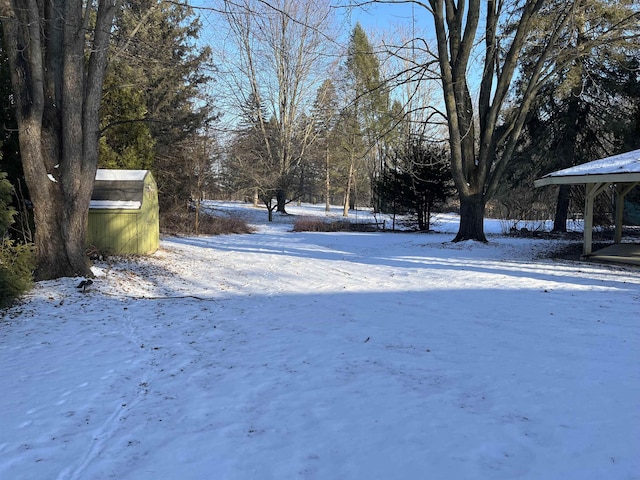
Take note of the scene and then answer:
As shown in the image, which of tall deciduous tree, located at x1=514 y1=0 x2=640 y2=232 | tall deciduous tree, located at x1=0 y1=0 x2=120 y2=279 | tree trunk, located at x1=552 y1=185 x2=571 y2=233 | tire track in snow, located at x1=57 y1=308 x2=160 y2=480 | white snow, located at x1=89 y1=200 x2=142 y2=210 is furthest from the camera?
tree trunk, located at x1=552 y1=185 x2=571 y2=233

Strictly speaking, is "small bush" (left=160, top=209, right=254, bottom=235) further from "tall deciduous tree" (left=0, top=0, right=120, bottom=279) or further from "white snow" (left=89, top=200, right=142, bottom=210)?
"tall deciduous tree" (left=0, top=0, right=120, bottom=279)

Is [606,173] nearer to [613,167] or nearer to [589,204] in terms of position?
[613,167]

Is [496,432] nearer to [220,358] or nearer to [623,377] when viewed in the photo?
[623,377]

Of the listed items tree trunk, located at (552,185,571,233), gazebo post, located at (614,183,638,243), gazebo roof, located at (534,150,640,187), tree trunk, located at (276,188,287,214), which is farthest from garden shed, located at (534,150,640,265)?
tree trunk, located at (276,188,287,214)

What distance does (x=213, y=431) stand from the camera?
2.95 meters

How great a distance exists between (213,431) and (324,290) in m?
5.04

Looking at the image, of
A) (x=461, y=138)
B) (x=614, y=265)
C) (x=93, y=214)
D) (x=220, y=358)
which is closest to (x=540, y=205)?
(x=461, y=138)

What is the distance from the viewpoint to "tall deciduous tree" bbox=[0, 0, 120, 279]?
7.35 meters

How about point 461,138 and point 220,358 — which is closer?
point 220,358

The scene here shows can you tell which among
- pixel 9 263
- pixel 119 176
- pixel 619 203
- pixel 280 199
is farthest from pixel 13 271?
pixel 280 199

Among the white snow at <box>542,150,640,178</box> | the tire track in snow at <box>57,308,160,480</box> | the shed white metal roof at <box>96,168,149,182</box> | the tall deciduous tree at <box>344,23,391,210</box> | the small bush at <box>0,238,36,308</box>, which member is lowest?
the tire track in snow at <box>57,308,160,480</box>

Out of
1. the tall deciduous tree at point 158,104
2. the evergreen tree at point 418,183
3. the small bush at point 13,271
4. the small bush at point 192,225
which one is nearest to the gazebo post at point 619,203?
the evergreen tree at point 418,183

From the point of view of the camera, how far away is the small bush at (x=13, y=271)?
597 centimetres

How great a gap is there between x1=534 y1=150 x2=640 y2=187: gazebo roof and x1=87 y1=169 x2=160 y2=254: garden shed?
1115 centimetres
